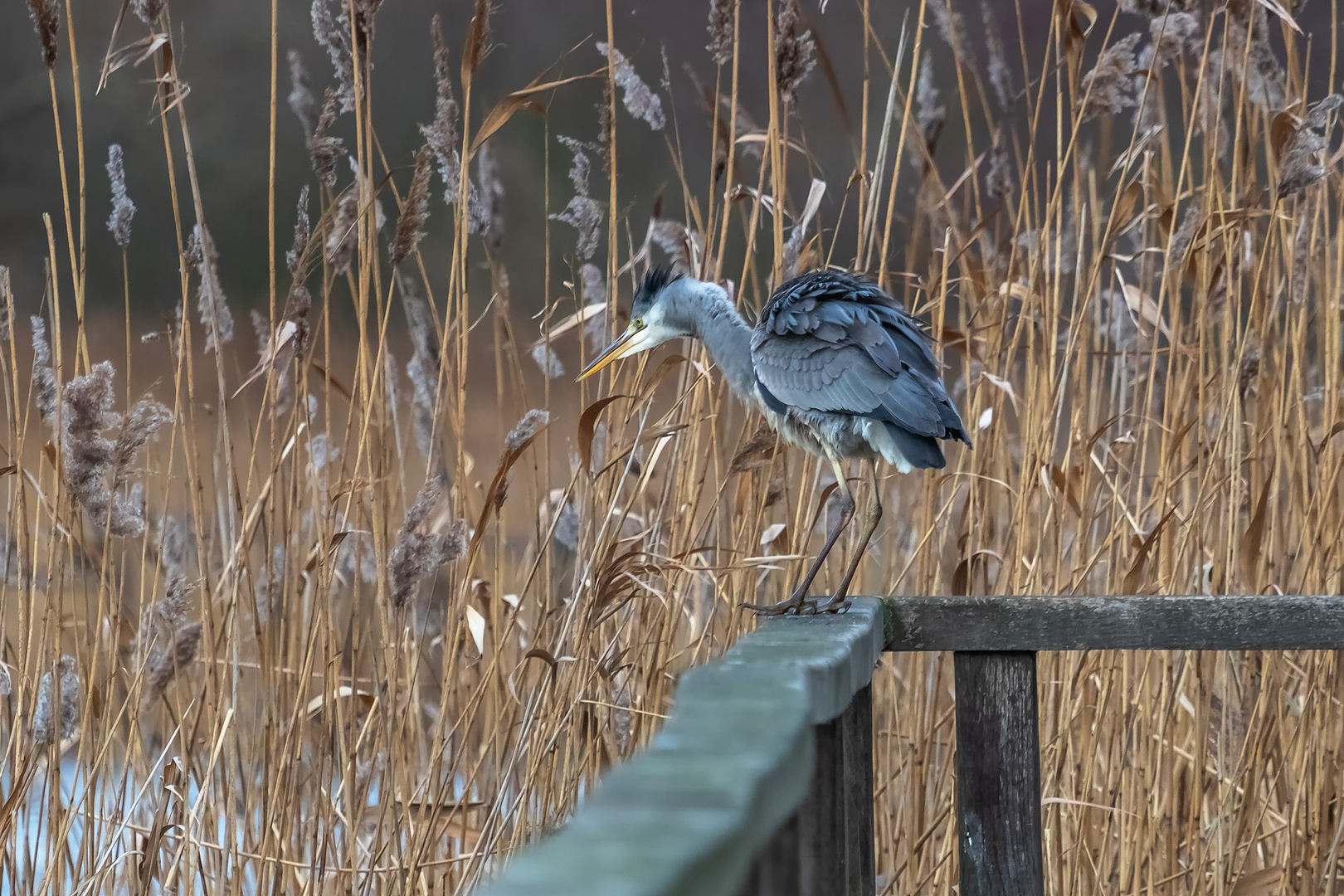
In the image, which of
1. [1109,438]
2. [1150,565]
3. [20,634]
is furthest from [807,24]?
[20,634]

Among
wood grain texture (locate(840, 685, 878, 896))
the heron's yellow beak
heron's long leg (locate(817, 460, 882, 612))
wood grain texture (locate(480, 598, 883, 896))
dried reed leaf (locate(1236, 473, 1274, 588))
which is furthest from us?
the heron's yellow beak

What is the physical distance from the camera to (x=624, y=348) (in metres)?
1.50

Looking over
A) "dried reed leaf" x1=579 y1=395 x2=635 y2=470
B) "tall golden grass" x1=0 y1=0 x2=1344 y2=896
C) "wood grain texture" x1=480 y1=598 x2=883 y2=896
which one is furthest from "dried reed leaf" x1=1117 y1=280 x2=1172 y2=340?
"wood grain texture" x1=480 y1=598 x2=883 y2=896

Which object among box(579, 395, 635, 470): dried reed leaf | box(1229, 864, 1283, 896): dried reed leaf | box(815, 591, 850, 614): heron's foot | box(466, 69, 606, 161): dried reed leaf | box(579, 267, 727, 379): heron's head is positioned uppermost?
box(466, 69, 606, 161): dried reed leaf

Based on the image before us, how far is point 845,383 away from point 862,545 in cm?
16

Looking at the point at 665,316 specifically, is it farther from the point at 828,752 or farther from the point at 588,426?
the point at 828,752

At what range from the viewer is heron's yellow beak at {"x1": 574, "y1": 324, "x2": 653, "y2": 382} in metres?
1.48

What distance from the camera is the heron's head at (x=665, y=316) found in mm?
1511

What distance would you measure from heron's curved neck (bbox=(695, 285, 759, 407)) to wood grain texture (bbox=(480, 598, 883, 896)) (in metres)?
0.82

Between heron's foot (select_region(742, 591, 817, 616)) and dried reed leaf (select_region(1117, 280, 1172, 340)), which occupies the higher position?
dried reed leaf (select_region(1117, 280, 1172, 340))

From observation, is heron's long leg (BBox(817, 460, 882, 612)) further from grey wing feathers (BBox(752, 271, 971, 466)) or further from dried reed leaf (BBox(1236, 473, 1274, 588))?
dried reed leaf (BBox(1236, 473, 1274, 588))

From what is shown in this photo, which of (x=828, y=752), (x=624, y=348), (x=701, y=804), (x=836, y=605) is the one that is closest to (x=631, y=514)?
(x=624, y=348)

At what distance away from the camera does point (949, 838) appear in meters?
1.45

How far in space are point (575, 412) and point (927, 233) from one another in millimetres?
609
